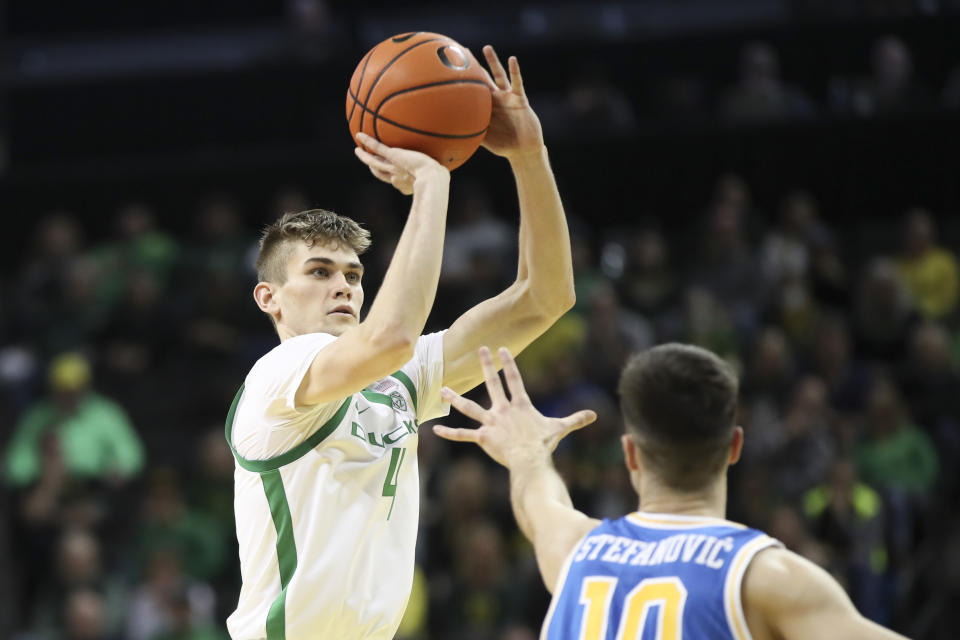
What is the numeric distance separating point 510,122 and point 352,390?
1.27 meters

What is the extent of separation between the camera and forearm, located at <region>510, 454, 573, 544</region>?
3453 mm

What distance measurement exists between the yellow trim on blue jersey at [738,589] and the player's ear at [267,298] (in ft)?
6.62

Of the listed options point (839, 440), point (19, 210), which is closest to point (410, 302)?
point (839, 440)

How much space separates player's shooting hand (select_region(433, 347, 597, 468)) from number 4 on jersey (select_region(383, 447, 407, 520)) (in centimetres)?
59

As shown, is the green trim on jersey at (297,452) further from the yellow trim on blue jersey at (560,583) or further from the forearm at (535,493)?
the yellow trim on blue jersey at (560,583)

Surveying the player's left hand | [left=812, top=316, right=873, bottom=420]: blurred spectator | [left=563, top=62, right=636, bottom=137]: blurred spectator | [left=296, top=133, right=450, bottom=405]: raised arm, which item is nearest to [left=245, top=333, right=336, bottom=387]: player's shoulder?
[left=296, top=133, right=450, bottom=405]: raised arm

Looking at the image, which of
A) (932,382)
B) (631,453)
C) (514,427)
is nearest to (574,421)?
(514,427)

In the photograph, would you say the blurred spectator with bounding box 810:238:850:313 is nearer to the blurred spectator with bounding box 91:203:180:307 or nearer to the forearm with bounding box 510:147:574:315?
the blurred spectator with bounding box 91:203:180:307

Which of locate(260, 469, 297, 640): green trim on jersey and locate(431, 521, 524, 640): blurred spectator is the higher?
locate(260, 469, 297, 640): green trim on jersey

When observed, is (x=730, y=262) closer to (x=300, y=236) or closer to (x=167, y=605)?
(x=167, y=605)

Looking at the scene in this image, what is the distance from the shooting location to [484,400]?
34.8 feet

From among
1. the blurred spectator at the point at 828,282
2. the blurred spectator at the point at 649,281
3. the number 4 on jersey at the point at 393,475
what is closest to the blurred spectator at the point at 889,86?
the blurred spectator at the point at 828,282

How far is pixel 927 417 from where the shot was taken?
33.8 feet

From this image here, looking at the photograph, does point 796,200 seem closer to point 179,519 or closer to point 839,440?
point 839,440
